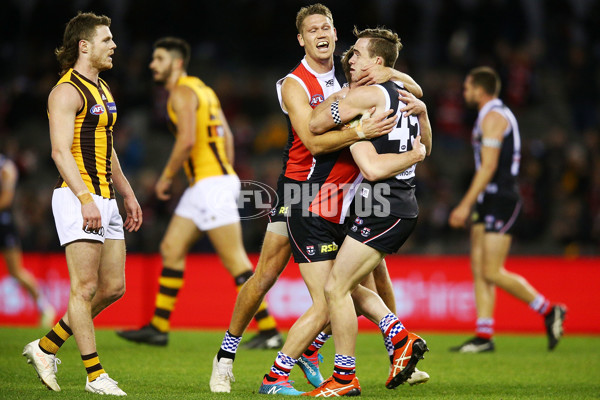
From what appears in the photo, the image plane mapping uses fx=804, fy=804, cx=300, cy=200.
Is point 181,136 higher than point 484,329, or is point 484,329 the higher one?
point 181,136

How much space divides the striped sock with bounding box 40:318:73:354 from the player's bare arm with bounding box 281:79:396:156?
222cm

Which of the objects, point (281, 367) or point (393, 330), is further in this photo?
point (393, 330)

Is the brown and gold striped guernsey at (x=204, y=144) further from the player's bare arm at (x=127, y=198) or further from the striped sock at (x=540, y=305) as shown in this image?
the striped sock at (x=540, y=305)

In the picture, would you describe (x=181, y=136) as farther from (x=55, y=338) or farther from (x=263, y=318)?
(x=55, y=338)

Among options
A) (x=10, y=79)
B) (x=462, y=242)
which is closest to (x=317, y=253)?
(x=462, y=242)

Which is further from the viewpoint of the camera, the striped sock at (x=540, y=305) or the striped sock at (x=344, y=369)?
the striped sock at (x=540, y=305)

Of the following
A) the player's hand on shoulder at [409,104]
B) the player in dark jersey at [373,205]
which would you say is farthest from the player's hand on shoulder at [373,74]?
the player's hand on shoulder at [409,104]

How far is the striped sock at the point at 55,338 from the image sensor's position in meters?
5.86

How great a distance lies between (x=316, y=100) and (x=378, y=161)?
781 millimetres

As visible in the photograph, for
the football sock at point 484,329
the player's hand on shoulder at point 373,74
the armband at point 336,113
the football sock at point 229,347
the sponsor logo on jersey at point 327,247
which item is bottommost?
the football sock at point 484,329

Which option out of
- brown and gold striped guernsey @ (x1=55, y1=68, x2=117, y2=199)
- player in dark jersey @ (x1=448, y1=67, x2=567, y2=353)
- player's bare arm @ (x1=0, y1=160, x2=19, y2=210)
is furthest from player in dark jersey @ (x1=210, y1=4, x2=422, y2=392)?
player's bare arm @ (x1=0, y1=160, x2=19, y2=210)

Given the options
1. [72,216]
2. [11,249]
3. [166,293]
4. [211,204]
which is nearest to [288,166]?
[72,216]

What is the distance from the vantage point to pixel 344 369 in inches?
217

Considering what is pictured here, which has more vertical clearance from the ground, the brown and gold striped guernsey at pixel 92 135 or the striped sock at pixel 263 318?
the brown and gold striped guernsey at pixel 92 135
